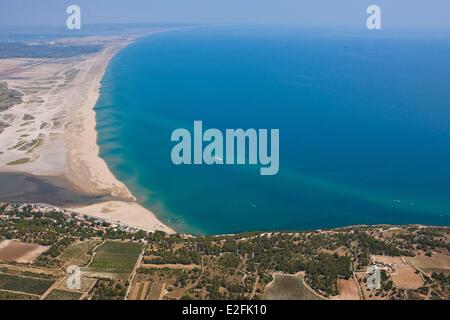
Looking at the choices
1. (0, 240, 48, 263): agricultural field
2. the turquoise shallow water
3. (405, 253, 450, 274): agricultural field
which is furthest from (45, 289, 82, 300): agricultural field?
(405, 253, 450, 274): agricultural field

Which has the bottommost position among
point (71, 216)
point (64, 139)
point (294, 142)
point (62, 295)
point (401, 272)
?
point (62, 295)

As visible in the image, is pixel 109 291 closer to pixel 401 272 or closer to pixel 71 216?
pixel 71 216

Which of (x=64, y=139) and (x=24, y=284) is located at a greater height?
(x=64, y=139)

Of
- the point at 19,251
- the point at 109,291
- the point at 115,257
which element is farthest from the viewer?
the point at 19,251

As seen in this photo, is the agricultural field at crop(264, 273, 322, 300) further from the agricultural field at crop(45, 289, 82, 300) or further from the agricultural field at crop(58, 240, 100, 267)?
the agricultural field at crop(58, 240, 100, 267)

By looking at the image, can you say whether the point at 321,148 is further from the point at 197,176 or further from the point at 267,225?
the point at 267,225

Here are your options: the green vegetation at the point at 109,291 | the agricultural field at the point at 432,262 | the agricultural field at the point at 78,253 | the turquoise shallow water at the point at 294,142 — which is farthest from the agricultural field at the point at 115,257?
the agricultural field at the point at 432,262

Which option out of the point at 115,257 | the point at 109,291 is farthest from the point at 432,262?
the point at 115,257
